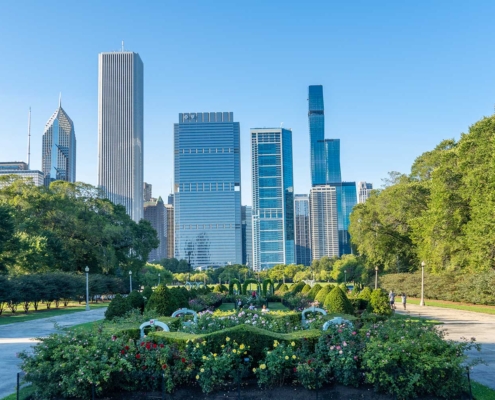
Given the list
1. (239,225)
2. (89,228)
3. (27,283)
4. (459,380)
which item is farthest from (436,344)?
(239,225)

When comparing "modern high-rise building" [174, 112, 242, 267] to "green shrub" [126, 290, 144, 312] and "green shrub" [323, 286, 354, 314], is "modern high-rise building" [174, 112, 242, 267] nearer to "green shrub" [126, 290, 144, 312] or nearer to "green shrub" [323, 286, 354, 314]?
"green shrub" [126, 290, 144, 312]

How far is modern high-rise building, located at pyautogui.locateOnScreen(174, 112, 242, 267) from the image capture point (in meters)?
175

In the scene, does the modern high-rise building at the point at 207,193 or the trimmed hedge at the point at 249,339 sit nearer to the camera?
the trimmed hedge at the point at 249,339

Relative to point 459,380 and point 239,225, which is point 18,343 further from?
point 239,225

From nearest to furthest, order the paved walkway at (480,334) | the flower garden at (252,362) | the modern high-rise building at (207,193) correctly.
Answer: the flower garden at (252,362) < the paved walkway at (480,334) < the modern high-rise building at (207,193)

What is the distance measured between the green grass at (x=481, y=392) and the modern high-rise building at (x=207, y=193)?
165 m

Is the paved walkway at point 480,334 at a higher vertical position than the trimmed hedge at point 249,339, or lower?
lower

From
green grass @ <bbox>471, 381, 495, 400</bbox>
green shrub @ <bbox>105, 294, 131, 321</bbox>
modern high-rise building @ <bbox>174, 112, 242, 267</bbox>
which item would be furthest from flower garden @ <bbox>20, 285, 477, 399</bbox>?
modern high-rise building @ <bbox>174, 112, 242, 267</bbox>

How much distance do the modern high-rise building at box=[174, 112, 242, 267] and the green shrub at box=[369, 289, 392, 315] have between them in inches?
6047

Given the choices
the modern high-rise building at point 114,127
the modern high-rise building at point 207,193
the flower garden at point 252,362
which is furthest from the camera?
the modern high-rise building at point 114,127

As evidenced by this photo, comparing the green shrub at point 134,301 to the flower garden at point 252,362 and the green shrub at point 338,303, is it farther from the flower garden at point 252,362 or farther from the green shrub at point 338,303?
the flower garden at point 252,362

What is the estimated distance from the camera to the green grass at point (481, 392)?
8547 mm

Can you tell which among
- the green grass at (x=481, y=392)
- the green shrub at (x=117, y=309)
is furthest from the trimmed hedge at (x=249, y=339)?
the green shrub at (x=117, y=309)

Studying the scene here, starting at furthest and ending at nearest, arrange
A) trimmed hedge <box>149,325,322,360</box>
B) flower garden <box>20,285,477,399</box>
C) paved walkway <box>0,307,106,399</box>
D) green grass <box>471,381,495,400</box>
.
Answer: paved walkway <box>0,307,106,399</box> → trimmed hedge <box>149,325,322,360</box> → green grass <box>471,381,495,400</box> → flower garden <box>20,285,477,399</box>
